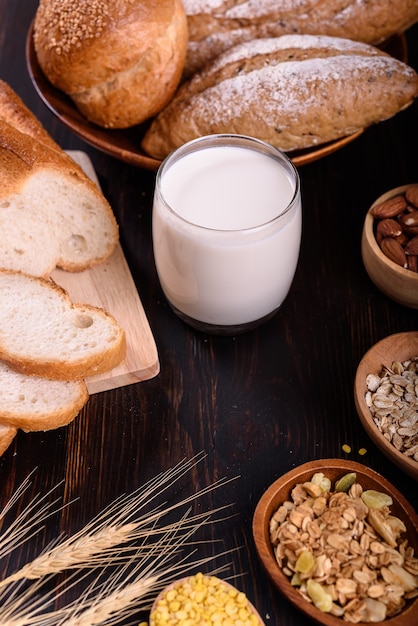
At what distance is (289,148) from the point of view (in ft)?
5.74

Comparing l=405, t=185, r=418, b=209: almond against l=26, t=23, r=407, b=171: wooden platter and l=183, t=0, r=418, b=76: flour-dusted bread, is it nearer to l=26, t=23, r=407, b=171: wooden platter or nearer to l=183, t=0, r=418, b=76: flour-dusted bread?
l=26, t=23, r=407, b=171: wooden platter

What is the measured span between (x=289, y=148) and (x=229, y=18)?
0.37 metres

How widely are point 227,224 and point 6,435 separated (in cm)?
57

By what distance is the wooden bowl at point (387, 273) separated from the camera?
1.62 meters

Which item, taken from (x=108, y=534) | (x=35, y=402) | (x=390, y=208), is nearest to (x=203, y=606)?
(x=108, y=534)

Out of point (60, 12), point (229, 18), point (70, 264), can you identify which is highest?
point (60, 12)

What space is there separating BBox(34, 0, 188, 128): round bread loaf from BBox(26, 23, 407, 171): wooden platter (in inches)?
1.3

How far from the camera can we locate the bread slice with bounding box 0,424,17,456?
1438 mm

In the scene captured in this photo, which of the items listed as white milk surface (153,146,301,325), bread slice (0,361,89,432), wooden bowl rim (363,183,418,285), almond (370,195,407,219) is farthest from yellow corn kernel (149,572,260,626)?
almond (370,195,407,219)

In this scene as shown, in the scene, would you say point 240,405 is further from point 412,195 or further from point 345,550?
point 412,195

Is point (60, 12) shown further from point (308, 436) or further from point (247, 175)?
point (308, 436)

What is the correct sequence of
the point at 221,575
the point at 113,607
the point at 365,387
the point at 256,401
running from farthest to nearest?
1. the point at 256,401
2. the point at 365,387
3. the point at 221,575
4. the point at 113,607

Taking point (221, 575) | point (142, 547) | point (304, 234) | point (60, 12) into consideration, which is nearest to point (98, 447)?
point (142, 547)

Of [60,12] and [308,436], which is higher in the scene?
[60,12]
